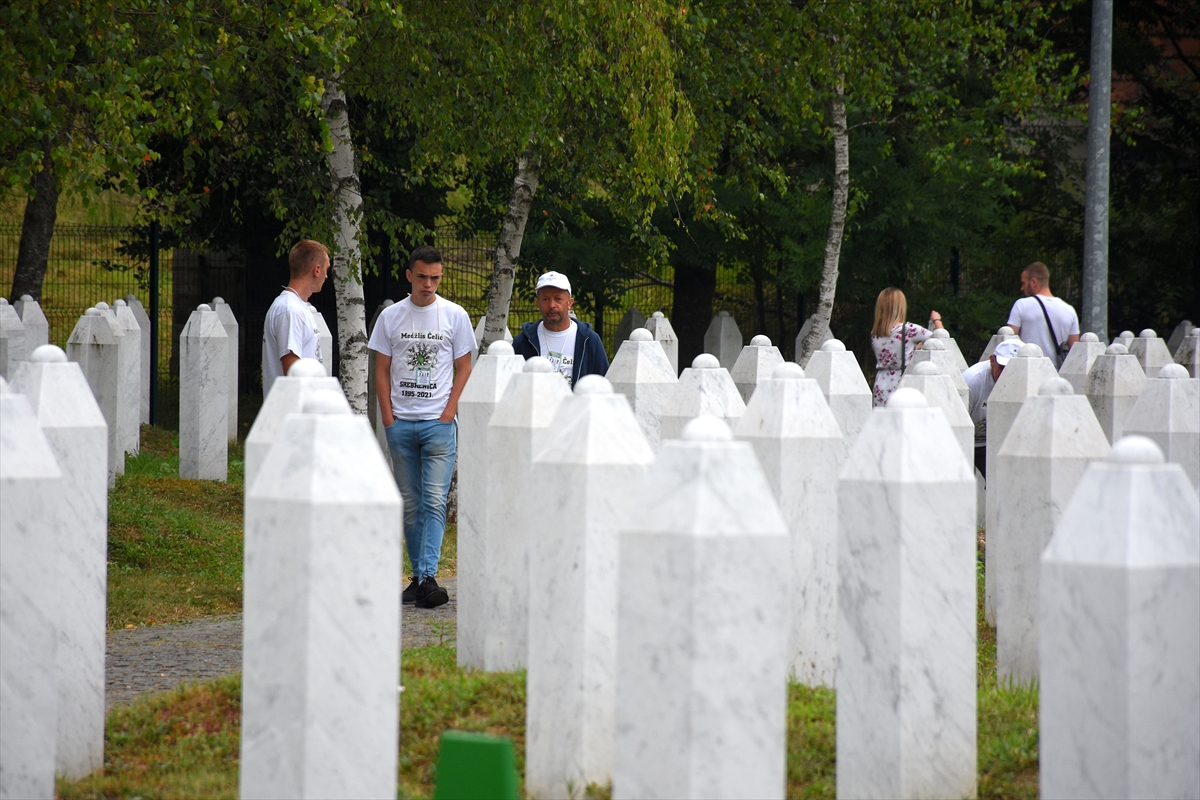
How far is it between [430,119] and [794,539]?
640cm

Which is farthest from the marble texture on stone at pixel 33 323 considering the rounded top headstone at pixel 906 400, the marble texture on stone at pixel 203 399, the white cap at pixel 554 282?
the rounded top headstone at pixel 906 400

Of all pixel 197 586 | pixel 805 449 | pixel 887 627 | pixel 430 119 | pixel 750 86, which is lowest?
pixel 197 586

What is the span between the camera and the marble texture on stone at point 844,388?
24.1 feet

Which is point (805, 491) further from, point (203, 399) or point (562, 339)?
point (203, 399)

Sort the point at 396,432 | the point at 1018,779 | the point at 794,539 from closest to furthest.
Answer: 1. the point at 1018,779
2. the point at 794,539
3. the point at 396,432

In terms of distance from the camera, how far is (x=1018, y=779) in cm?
415

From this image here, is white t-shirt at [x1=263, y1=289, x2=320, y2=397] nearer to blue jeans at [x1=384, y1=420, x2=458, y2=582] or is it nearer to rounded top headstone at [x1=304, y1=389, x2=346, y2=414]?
blue jeans at [x1=384, y1=420, x2=458, y2=582]

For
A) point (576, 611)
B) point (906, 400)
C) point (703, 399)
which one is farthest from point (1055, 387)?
point (576, 611)

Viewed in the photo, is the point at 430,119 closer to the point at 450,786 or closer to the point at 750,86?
the point at 750,86

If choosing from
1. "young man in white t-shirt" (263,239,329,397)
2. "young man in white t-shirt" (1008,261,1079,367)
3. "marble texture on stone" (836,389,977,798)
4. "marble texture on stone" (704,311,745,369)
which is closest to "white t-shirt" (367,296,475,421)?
"young man in white t-shirt" (263,239,329,397)

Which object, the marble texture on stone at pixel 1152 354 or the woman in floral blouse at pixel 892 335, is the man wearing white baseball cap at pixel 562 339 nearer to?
the woman in floral blouse at pixel 892 335

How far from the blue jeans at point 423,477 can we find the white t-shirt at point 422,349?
0.09 metres

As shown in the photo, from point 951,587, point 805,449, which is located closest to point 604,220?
point 805,449

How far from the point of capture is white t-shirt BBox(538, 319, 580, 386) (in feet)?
28.1
